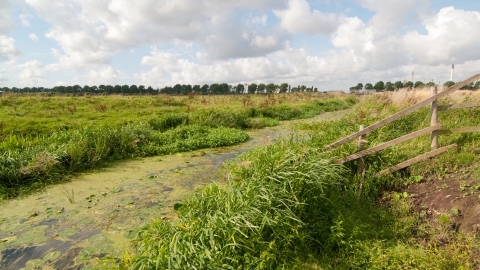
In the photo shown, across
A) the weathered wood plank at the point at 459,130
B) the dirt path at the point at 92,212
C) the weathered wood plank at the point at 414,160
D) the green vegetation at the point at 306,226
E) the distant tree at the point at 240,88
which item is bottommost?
the dirt path at the point at 92,212

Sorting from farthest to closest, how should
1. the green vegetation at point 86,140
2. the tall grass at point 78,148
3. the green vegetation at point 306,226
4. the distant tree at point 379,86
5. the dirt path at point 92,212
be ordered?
the distant tree at point 379,86 → the green vegetation at point 86,140 → the tall grass at point 78,148 → the dirt path at point 92,212 → the green vegetation at point 306,226

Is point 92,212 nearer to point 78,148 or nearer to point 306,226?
point 78,148

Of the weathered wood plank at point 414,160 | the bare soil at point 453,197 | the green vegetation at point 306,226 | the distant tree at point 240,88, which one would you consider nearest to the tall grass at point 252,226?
the green vegetation at point 306,226

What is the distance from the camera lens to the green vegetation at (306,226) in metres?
3.09

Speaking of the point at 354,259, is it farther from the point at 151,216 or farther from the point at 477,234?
the point at 151,216

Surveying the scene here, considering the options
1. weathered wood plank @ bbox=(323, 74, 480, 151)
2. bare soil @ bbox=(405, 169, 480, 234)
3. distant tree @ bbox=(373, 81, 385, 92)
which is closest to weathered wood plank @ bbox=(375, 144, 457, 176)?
bare soil @ bbox=(405, 169, 480, 234)

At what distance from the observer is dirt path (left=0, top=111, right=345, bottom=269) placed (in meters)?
3.93

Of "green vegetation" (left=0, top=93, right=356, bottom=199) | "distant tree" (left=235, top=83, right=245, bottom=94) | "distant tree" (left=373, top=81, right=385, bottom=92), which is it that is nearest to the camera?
"green vegetation" (left=0, top=93, right=356, bottom=199)

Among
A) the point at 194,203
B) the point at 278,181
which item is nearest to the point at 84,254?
the point at 194,203

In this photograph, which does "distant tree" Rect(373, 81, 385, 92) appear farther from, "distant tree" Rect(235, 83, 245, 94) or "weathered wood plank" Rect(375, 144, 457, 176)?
"weathered wood plank" Rect(375, 144, 457, 176)

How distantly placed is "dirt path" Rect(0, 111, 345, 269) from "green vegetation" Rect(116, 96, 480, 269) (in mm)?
740

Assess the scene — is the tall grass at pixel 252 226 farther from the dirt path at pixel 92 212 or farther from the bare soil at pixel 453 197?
the bare soil at pixel 453 197

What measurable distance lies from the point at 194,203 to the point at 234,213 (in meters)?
0.98

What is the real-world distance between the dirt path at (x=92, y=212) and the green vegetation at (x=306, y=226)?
0.74 metres
